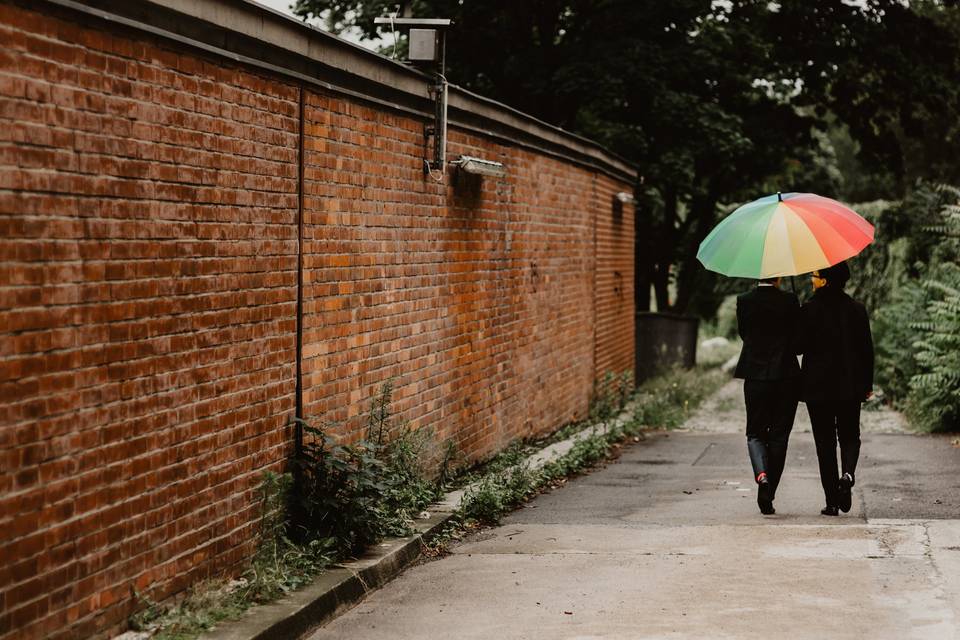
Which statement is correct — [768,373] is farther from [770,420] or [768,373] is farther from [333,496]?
[333,496]

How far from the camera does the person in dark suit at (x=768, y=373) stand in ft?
28.0

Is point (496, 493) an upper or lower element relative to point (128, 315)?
lower

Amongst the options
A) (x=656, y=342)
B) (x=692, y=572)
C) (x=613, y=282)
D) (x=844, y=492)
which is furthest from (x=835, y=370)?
(x=656, y=342)

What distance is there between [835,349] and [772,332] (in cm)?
45

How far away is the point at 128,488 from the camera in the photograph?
500cm

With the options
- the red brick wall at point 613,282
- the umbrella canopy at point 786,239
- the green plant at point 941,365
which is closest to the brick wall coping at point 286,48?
the umbrella canopy at point 786,239

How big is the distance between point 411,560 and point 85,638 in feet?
9.26

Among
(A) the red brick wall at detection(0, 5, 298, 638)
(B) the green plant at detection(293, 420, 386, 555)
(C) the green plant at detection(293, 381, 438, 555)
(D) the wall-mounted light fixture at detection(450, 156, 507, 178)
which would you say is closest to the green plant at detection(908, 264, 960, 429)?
(D) the wall-mounted light fixture at detection(450, 156, 507, 178)

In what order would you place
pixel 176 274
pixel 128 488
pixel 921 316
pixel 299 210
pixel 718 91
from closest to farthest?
pixel 128 488, pixel 176 274, pixel 299 210, pixel 921 316, pixel 718 91

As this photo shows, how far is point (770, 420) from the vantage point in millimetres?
8711

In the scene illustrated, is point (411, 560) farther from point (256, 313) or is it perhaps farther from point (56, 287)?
point (56, 287)

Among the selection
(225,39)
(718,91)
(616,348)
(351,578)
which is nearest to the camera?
(225,39)

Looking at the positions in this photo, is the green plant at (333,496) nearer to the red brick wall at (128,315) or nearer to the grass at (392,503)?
the grass at (392,503)

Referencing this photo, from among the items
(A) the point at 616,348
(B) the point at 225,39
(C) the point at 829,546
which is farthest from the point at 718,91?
(B) the point at 225,39
